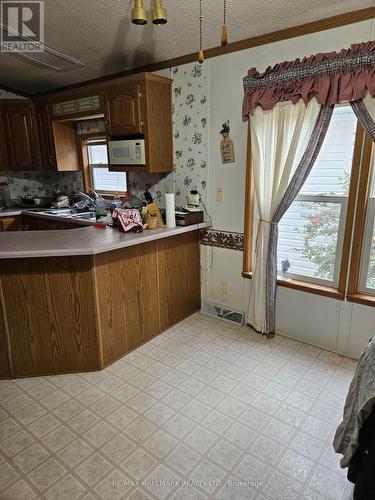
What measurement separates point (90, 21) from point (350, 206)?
2.31m

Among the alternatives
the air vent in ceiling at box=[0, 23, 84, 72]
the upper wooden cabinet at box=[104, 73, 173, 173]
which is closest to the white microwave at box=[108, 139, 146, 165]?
the upper wooden cabinet at box=[104, 73, 173, 173]

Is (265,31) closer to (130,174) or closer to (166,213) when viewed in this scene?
(166,213)

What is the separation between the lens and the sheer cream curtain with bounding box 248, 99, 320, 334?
230 cm

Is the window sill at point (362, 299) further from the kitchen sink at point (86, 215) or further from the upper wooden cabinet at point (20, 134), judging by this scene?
the upper wooden cabinet at point (20, 134)

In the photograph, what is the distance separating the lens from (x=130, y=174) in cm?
367

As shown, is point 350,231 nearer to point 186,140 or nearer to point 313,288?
point 313,288

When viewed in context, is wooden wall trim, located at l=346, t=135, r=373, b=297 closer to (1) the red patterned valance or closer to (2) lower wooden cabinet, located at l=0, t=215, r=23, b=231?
(1) the red patterned valance

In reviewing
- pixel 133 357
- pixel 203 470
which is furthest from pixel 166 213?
pixel 203 470

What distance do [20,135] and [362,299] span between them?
4245mm

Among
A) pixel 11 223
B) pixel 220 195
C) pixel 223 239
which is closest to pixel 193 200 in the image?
pixel 220 195


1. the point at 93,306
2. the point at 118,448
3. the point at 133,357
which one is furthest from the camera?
the point at 133,357

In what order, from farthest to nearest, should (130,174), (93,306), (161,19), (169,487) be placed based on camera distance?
(130,174) < (93,306) < (169,487) < (161,19)

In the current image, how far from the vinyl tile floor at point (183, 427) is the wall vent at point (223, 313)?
1.38 ft

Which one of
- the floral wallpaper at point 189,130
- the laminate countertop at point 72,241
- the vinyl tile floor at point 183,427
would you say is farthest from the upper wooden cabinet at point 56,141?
the vinyl tile floor at point 183,427
